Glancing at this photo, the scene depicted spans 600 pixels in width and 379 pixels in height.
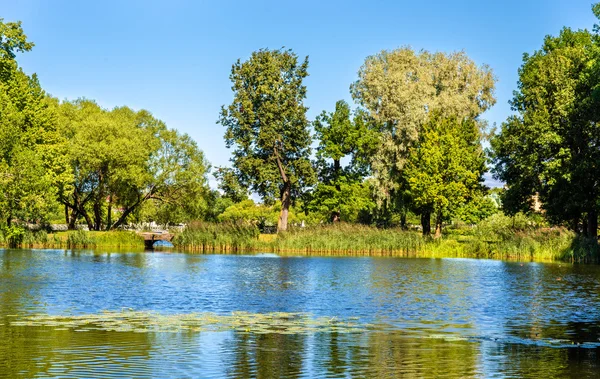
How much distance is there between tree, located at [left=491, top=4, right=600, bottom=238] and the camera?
58625 mm

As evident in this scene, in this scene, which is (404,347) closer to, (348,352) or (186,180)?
(348,352)

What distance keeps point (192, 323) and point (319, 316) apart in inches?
161

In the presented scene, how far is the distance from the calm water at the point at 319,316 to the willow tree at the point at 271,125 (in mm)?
40769

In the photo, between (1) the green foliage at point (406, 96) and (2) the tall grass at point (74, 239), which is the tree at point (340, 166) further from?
(2) the tall grass at point (74, 239)

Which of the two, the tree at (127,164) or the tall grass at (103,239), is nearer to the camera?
the tall grass at (103,239)

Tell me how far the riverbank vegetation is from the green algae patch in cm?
3383

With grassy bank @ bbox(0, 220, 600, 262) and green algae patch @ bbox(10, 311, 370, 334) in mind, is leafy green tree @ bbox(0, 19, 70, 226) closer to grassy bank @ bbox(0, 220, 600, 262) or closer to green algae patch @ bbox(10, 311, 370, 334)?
grassy bank @ bbox(0, 220, 600, 262)

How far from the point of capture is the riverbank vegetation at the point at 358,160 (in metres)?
59.8

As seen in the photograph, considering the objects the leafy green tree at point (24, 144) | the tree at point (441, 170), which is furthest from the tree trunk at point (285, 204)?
the leafy green tree at point (24, 144)

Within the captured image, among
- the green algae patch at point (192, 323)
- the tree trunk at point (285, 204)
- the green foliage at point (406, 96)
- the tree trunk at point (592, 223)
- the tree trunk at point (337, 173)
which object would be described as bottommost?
the green algae patch at point (192, 323)

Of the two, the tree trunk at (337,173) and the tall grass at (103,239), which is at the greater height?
the tree trunk at (337,173)

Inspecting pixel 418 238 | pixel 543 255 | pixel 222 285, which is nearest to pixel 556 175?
pixel 543 255

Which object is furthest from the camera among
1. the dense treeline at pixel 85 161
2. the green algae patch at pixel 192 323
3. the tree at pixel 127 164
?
the tree at pixel 127 164

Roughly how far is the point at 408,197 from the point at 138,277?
47.7 meters
